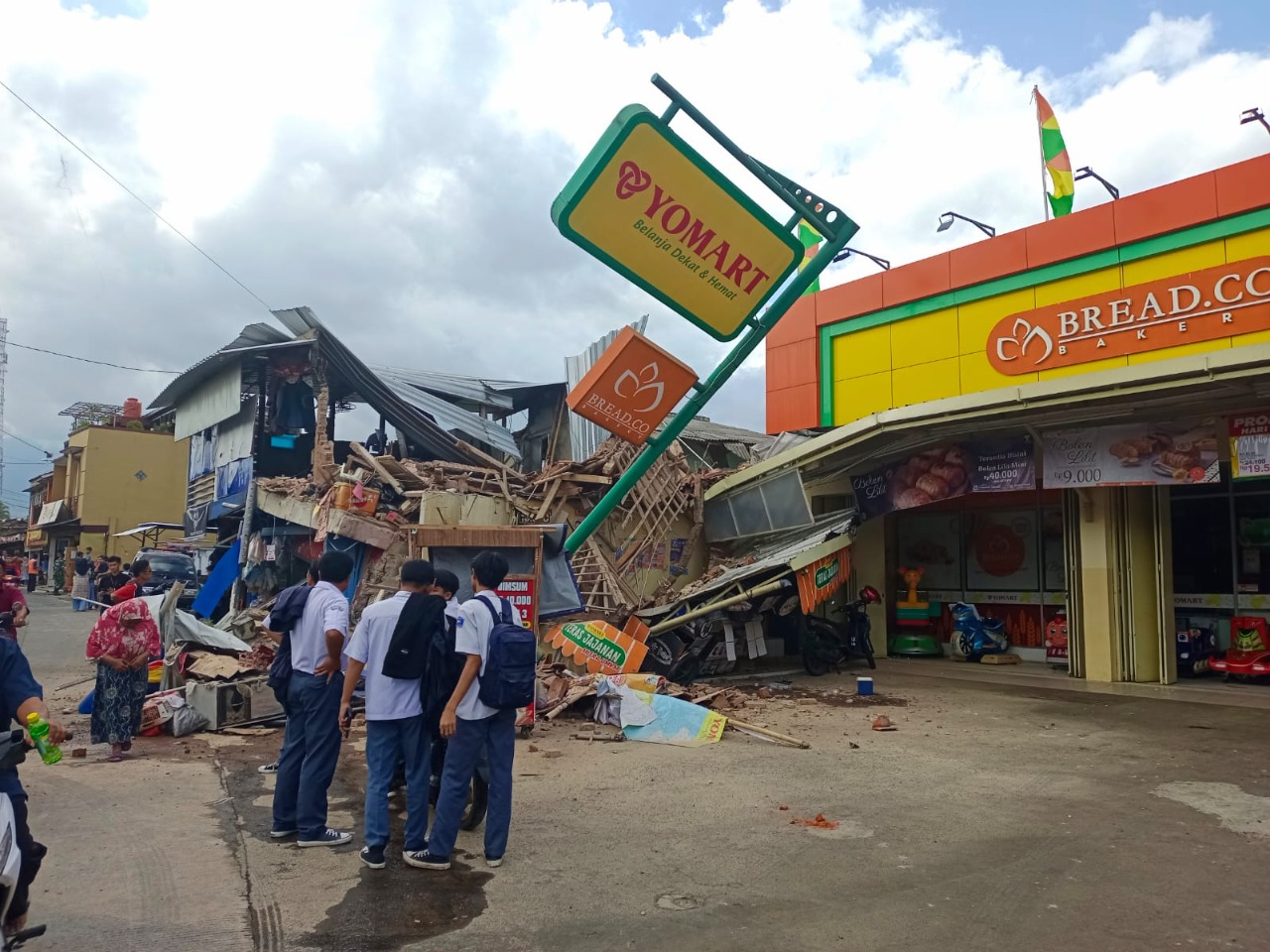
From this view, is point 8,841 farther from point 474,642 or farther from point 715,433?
point 715,433

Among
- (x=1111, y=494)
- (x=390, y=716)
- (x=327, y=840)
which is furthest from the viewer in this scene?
(x=1111, y=494)

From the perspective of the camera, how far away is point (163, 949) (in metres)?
3.85

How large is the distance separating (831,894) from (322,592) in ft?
11.3

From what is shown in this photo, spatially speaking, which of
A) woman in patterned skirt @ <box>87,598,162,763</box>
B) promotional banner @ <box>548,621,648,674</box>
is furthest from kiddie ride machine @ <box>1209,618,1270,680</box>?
woman in patterned skirt @ <box>87,598,162,763</box>

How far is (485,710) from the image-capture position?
495cm

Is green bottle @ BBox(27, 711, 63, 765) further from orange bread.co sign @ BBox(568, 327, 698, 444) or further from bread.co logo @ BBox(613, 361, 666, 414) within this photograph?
bread.co logo @ BBox(613, 361, 666, 414)

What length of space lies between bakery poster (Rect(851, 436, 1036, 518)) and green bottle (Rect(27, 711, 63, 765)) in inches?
476

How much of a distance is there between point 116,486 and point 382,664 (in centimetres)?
3922

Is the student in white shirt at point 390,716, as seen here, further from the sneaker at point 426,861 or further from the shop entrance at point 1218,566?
the shop entrance at point 1218,566

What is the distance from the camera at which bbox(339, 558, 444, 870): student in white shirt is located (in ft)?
16.3

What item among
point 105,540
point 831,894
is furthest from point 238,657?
point 105,540

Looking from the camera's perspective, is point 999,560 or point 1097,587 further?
point 999,560

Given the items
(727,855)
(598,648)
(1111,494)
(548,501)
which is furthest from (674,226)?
(1111,494)

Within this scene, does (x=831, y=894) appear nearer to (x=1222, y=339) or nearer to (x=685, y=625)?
(x=685, y=625)
